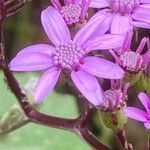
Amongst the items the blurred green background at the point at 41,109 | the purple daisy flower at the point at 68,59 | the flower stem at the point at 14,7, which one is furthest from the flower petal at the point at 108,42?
the blurred green background at the point at 41,109

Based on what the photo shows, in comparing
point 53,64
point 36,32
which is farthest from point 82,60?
point 36,32

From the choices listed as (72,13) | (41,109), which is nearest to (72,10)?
(72,13)

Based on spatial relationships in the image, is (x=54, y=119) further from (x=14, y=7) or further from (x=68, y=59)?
(x=14, y=7)

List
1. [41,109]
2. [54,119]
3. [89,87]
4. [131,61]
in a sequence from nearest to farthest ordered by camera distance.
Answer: [89,87]
[131,61]
[54,119]
[41,109]

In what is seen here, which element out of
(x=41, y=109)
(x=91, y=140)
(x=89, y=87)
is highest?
(x=89, y=87)

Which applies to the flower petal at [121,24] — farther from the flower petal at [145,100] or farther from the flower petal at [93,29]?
the flower petal at [145,100]

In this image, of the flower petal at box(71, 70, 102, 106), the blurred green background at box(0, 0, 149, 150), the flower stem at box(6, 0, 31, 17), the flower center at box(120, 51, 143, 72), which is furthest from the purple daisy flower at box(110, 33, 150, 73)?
the blurred green background at box(0, 0, 149, 150)
